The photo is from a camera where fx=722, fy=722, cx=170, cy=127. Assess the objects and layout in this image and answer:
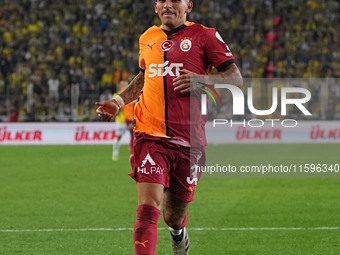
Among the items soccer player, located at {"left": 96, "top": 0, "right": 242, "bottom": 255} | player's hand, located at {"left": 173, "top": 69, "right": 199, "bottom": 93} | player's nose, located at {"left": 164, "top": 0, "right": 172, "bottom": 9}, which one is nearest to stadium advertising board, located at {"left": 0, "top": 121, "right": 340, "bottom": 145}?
soccer player, located at {"left": 96, "top": 0, "right": 242, "bottom": 255}

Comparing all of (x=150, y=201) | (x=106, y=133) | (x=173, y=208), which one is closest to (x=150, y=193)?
(x=150, y=201)

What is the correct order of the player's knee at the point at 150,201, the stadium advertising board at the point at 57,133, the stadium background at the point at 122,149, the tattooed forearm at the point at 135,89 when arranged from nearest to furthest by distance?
the player's knee at the point at 150,201 → the tattooed forearm at the point at 135,89 → the stadium background at the point at 122,149 → the stadium advertising board at the point at 57,133

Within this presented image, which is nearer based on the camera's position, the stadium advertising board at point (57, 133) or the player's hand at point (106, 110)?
the player's hand at point (106, 110)

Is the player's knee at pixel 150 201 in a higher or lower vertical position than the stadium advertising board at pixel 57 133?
higher

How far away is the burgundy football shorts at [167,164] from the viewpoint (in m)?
4.99

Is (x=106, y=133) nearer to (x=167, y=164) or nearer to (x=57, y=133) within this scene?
(x=57, y=133)

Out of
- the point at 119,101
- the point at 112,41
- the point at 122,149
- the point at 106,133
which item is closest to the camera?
the point at 119,101

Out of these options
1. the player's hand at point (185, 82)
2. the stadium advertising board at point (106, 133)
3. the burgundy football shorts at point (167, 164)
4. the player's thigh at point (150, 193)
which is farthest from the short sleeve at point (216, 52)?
the stadium advertising board at point (106, 133)

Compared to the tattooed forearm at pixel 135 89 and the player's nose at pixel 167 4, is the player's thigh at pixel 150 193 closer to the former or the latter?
the tattooed forearm at pixel 135 89

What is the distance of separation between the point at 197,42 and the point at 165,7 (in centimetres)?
34

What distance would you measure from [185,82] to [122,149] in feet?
54.2

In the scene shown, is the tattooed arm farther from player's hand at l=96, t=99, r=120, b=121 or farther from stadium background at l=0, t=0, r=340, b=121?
stadium background at l=0, t=0, r=340, b=121

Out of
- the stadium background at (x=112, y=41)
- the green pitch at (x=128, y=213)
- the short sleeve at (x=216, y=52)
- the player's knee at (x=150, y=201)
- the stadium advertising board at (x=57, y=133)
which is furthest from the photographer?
the stadium background at (x=112, y=41)

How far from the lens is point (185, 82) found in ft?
16.2
